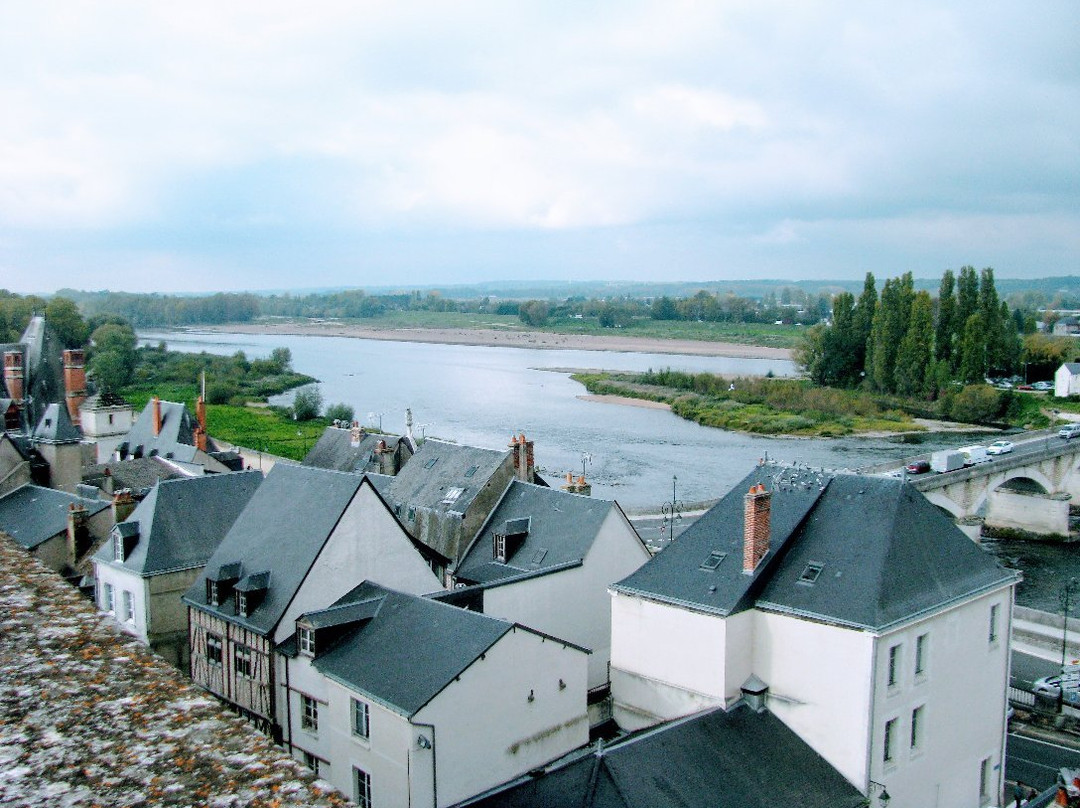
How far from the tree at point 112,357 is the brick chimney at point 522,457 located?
64.9m

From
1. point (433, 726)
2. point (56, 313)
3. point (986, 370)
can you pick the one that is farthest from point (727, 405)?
point (433, 726)

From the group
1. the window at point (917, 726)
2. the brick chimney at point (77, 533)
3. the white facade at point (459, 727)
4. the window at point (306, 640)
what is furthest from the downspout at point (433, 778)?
the brick chimney at point (77, 533)

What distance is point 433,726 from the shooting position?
12758 millimetres

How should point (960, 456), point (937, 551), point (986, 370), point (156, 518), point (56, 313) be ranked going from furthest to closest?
point (56, 313) < point (986, 370) < point (960, 456) < point (156, 518) < point (937, 551)

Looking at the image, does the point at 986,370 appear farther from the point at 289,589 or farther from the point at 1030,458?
the point at 289,589

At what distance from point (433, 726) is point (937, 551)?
8.47 m

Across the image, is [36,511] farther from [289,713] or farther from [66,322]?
[66,322]

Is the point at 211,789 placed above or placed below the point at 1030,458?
above

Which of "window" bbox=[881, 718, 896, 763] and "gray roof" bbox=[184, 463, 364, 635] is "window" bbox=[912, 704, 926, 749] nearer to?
"window" bbox=[881, 718, 896, 763]

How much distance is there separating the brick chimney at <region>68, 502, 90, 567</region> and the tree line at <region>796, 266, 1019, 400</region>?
209 ft

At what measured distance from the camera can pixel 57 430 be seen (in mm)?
28672

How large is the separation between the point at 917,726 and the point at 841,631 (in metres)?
2.41

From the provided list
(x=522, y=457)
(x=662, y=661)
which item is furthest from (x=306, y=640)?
(x=522, y=457)

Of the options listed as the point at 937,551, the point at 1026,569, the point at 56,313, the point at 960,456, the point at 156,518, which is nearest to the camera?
the point at 937,551
